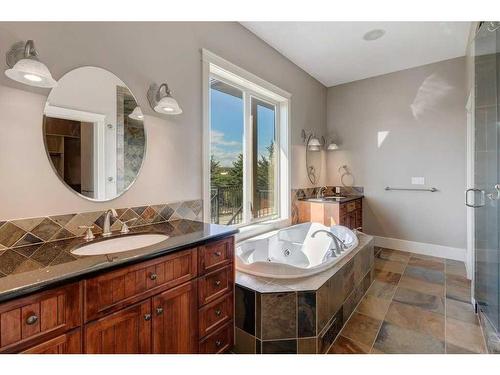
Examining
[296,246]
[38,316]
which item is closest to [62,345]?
[38,316]

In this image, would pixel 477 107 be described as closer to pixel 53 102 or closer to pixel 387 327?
pixel 387 327

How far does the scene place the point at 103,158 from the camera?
1.60 m

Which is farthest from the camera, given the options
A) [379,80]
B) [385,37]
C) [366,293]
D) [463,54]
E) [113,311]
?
[379,80]

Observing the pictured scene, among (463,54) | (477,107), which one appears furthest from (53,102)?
(463,54)

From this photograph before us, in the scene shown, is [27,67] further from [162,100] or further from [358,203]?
[358,203]

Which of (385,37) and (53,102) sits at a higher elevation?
(385,37)

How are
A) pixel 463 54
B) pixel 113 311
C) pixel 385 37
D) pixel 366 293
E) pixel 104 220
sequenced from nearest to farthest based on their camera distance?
pixel 113 311 → pixel 104 220 → pixel 366 293 → pixel 385 37 → pixel 463 54

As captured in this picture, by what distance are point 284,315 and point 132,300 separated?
964mm

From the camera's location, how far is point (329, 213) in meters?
3.47

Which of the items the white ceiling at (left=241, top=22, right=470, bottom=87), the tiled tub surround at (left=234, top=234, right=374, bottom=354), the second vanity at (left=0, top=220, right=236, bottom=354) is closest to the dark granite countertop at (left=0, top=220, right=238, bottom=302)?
the second vanity at (left=0, top=220, right=236, bottom=354)
